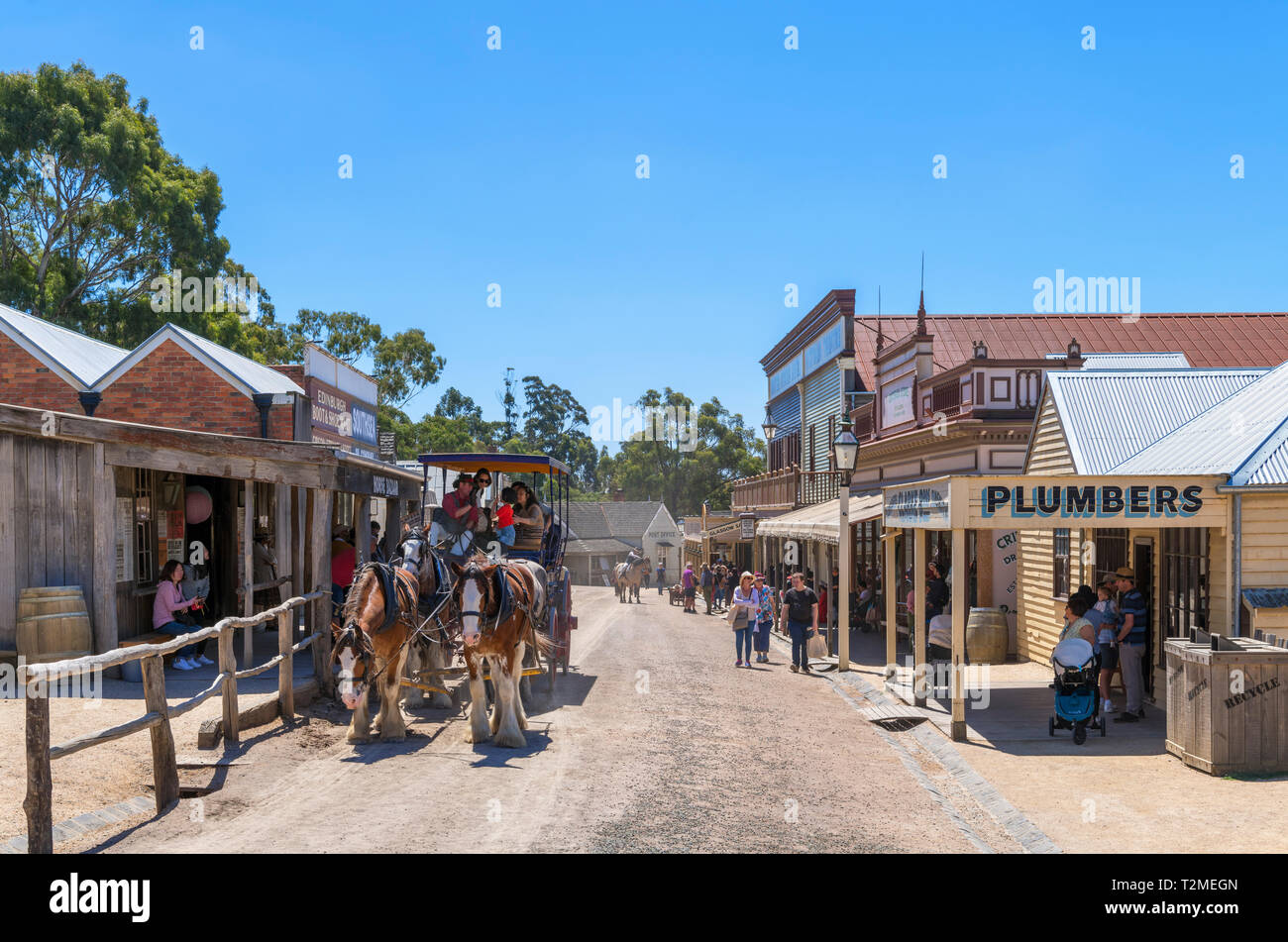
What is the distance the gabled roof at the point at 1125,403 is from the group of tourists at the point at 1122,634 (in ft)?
8.78

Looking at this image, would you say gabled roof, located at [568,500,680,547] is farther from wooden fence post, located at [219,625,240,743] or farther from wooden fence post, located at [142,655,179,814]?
wooden fence post, located at [142,655,179,814]

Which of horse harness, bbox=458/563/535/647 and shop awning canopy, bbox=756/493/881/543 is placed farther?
shop awning canopy, bbox=756/493/881/543

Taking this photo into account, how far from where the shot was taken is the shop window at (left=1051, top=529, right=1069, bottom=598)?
16.0 m

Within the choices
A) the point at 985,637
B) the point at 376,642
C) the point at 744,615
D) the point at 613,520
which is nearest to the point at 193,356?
the point at 744,615

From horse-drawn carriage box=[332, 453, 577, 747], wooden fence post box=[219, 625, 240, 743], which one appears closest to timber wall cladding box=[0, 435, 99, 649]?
horse-drawn carriage box=[332, 453, 577, 747]

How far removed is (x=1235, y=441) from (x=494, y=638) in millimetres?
9230

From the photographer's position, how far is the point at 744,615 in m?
18.4

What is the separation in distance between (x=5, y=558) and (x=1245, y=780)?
12267 millimetres

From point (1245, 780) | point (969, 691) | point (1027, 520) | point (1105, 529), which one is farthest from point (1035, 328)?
point (1245, 780)

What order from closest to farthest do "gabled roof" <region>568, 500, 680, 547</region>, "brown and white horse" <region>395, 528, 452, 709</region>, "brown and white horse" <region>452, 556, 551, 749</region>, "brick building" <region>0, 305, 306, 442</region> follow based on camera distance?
"brown and white horse" <region>452, 556, 551, 749</region>
"brown and white horse" <region>395, 528, 452, 709</region>
"brick building" <region>0, 305, 306, 442</region>
"gabled roof" <region>568, 500, 680, 547</region>

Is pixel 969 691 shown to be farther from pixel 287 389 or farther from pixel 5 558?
pixel 287 389

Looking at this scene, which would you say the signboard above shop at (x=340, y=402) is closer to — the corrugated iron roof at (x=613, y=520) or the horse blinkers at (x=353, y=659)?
the horse blinkers at (x=353, y=659)

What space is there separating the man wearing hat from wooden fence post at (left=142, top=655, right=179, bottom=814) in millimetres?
10019

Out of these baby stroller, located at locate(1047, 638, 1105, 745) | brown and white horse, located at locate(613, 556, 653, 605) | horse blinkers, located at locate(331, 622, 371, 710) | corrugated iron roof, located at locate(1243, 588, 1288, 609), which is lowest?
brown and white horse, located at locate(613, 556, 653, 605)
